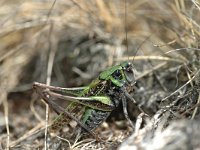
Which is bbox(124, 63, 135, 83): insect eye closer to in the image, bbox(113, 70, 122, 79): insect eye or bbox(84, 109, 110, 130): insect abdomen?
bbox(113, 70, 122, 79): insect eye

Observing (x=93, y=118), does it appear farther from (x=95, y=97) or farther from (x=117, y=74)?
(x=117, y=74)

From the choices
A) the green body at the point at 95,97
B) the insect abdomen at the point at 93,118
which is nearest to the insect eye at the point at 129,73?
the green body at the point at 95,97

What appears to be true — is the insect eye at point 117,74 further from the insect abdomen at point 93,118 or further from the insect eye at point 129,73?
the insect abdomen at point 93,118

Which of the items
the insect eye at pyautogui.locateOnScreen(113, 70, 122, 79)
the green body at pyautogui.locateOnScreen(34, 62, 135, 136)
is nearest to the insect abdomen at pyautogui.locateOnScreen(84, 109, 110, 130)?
the green body at pyautogui.locateOnScreen(34, 62, 135, 136)

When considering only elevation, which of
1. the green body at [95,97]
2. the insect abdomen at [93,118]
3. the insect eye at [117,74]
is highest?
the insect eye at [117,74]

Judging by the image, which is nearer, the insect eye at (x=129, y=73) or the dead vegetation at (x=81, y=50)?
the insect eye at (x=129, y=73)

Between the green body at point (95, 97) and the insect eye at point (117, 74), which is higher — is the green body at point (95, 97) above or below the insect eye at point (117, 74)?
below

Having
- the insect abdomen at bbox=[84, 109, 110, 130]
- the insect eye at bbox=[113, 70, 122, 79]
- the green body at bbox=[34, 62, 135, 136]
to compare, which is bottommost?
the insect abdomen at bbox=[84, 109, 110, 130]

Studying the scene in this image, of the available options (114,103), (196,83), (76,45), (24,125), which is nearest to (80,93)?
(114,103)

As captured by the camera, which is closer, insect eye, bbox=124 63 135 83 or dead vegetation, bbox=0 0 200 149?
insect eye, bbox=124 63 135 83

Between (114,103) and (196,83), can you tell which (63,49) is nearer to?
(114,103)
